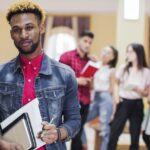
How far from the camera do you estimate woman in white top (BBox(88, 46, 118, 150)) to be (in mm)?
4480

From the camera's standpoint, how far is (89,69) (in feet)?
12.4

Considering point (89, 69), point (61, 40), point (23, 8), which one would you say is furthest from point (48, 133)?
point (61, 40)

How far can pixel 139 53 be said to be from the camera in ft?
13.1

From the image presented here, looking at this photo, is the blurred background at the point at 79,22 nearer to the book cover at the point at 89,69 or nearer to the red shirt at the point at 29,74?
the book cover at the point at 89,69

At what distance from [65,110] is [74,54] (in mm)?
2462

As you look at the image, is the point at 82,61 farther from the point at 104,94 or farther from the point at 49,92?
the point at 49,92

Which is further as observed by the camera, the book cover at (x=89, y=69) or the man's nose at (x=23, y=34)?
the book cover at (x=89, y=69)

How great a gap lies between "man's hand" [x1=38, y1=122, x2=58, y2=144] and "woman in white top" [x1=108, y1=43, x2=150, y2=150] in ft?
8.58

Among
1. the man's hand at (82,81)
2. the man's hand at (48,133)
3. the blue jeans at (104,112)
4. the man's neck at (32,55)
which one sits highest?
the man's neck at (32,55)

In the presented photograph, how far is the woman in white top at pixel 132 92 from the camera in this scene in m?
3.95

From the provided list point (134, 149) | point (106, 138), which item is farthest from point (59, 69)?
point (106, 138)

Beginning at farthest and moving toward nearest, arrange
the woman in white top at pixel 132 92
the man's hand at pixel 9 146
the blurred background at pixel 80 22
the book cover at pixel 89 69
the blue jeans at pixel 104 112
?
1. the blurred background at pixel 80 22
2. the blue jeans at pixel 104 112
3. the woman in white top at pixel 132 92
4. the book cover at pixel 89 69
5. the man's hand at pixel 9 146

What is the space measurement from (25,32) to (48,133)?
15.2 inches

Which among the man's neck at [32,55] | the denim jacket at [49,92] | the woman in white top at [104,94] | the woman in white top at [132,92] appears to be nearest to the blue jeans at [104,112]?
the woman in white top at [104,94]
